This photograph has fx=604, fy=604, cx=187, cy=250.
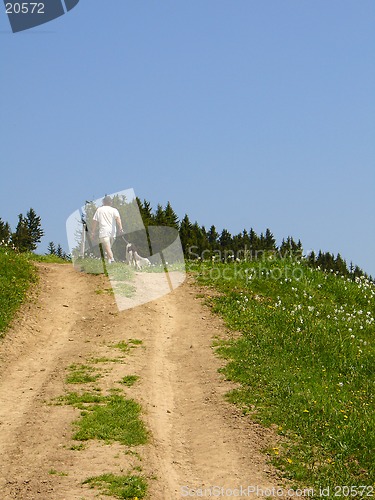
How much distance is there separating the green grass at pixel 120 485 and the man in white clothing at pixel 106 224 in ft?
43.2

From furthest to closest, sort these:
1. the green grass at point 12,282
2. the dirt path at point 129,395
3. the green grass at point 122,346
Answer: the green grass at point 12,282 < the green grass at point 122,346 < the dirt path at point 129,395

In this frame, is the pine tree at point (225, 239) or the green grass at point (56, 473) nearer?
the green grass at point (56, 473)

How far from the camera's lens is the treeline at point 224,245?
22938 millimetres

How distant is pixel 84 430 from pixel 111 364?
356 cm

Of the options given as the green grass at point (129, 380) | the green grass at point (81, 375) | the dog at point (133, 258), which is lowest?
the green grass at point (129, 380)

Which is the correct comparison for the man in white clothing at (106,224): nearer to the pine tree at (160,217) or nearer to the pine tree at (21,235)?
the pine tree at (160,217)

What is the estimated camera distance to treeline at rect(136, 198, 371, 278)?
75.3 feet

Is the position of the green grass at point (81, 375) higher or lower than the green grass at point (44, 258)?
lower

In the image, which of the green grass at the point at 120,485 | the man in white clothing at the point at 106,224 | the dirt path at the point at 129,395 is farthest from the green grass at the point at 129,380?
the man in white clothing at the point at 106,224

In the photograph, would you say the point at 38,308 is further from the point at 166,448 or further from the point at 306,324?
the point at 166,448

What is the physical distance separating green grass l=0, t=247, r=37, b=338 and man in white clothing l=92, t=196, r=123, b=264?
2510 millimetres

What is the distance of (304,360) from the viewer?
43.3ft

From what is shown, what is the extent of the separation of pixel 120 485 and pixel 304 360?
6532mm

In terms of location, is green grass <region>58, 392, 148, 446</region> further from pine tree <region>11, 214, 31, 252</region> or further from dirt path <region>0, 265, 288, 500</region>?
pine tree <region>11, 214, 31, 252</region>
